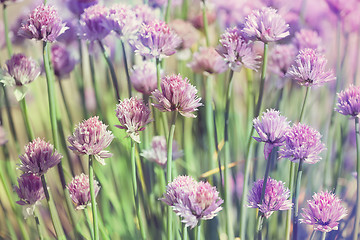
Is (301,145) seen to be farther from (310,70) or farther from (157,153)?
(157,153)

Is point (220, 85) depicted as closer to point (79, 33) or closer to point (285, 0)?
point (285, 0)

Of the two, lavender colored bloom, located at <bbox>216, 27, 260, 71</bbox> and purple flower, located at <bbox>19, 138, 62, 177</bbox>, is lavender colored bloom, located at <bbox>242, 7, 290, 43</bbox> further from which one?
purple flower, located at <bbox>19, 138, 62, 177</bbox>

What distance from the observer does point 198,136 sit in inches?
36.4

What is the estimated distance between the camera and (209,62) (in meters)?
0.71

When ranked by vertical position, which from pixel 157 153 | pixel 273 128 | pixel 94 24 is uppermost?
pixel 94 24

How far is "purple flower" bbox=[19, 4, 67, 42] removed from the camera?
1.68ft

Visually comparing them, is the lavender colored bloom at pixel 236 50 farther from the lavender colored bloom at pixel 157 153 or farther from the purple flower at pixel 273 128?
the lavender colored bloom at pixel 157 153

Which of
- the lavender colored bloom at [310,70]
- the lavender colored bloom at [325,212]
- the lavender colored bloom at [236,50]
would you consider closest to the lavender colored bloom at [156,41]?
the lavender colored bloom at [236,50]

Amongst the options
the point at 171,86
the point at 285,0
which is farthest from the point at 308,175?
the point at 171,86

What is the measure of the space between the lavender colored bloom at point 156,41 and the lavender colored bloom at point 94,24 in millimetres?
90

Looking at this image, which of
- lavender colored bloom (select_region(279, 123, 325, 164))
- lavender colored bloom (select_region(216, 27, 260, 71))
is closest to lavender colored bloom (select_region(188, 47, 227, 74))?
lavender colored bloom (select_region(216, 27, 260, 71))

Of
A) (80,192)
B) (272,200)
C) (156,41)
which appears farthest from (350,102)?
(80,192)

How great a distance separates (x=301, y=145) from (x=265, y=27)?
0.55 feet

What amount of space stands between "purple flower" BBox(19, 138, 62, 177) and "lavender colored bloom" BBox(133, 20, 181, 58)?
0.18 metres
